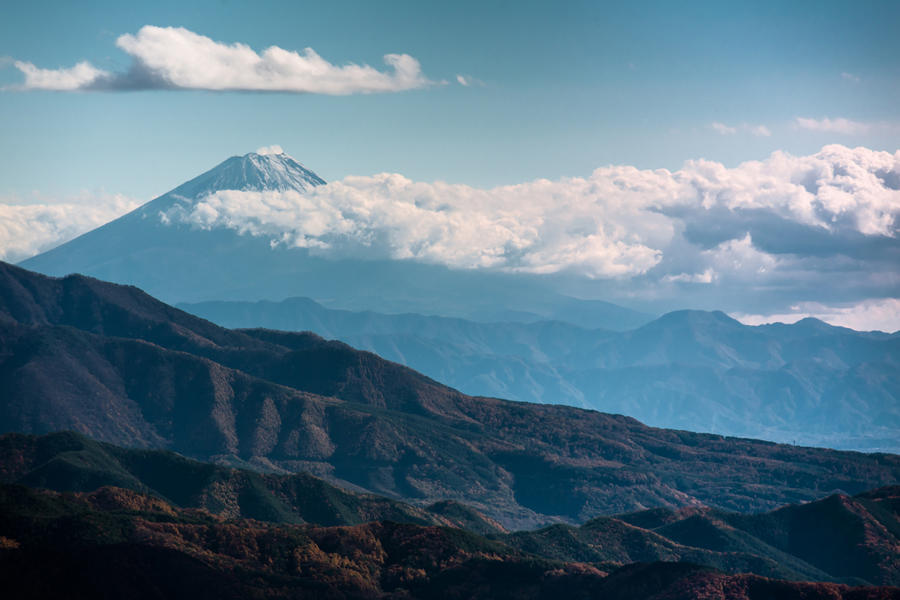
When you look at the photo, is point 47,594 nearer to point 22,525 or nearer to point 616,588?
point 22,525

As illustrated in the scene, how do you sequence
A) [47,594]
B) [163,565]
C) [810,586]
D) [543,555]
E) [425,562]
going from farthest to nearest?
[543,555] < [425,562] < [810,586] < [163,565] < [47,594]

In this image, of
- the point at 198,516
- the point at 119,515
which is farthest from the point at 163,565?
the point at 198,516

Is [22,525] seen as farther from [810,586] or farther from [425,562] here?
[810,586]

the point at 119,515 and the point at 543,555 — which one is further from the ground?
the point at 119,515

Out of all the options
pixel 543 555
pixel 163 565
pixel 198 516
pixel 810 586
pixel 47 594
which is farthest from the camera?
pixel 543 555

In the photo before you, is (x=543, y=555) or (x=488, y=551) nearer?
(x=488, y=551)

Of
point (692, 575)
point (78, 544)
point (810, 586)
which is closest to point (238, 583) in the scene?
point (78, 544)
